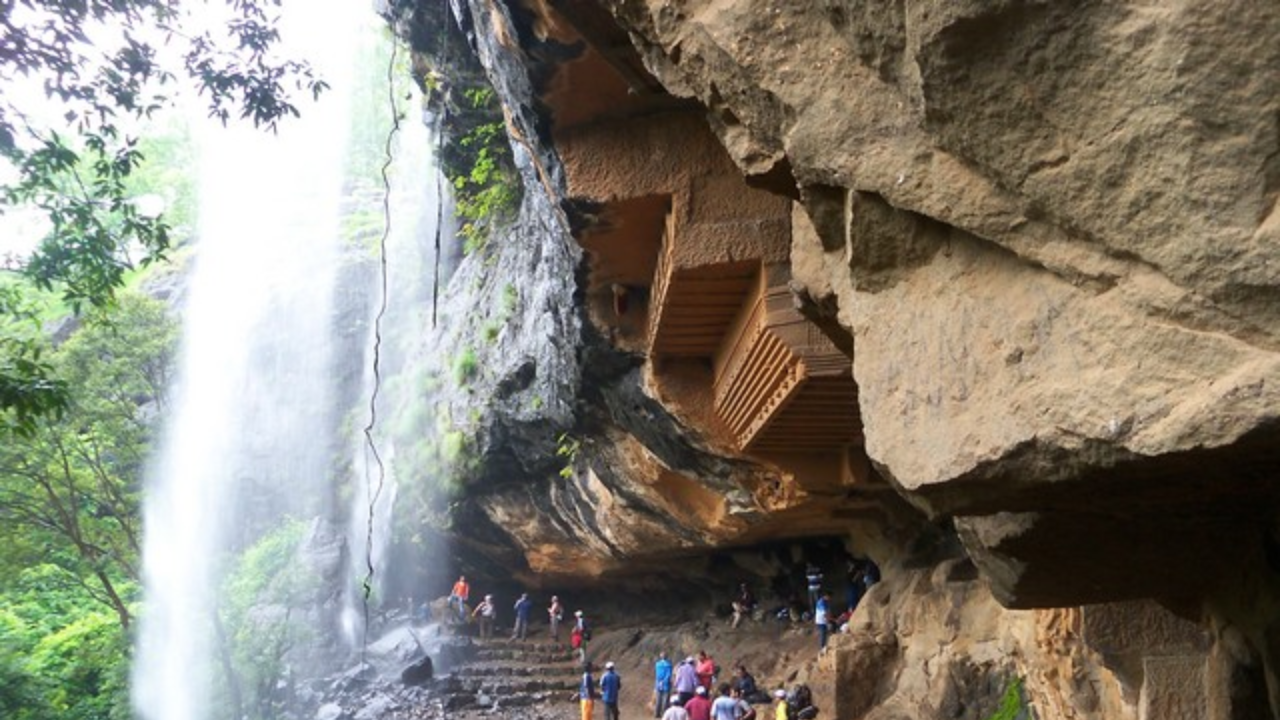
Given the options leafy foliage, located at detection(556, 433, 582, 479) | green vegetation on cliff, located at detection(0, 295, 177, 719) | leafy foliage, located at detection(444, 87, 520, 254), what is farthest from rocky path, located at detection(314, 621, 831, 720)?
leafy foliage, located at detection(444, 87, 520, 254)

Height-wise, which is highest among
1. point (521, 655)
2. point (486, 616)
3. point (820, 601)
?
point (486, 616)

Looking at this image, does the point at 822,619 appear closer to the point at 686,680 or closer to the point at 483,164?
the point at 686,680

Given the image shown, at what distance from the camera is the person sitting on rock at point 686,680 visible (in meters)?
11.6

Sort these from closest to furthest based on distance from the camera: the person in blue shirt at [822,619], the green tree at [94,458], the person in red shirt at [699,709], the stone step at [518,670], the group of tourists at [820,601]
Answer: the person in red shirt at [699,709], the person in blue shirt at [822,619], the group of tourists at [820,601], the stone step at [518,670], the green tree at [94,458]

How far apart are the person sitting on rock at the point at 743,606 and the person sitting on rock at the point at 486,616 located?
671 cm

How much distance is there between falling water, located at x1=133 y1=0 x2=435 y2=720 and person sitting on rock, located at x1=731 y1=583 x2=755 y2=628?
1069cm

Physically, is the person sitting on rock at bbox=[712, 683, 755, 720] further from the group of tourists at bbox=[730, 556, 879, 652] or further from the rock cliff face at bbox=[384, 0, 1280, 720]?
the rock cliff face at bbox=[384, 0, 1280, 720]

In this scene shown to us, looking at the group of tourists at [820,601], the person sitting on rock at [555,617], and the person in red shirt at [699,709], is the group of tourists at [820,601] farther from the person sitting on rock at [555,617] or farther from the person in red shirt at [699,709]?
the person sitting on rock at [555,617]

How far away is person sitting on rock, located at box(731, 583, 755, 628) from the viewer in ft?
50.6

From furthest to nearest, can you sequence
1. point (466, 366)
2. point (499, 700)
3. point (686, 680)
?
point (499, 700) < point (466, 366) < point (686, 680)

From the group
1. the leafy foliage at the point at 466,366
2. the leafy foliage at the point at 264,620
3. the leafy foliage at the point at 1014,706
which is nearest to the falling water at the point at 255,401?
the leafy foliage at the point at 264,620

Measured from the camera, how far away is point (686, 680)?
11.9m

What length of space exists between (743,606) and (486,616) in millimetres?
7068

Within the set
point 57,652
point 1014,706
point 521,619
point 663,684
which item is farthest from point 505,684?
point 1014,706
